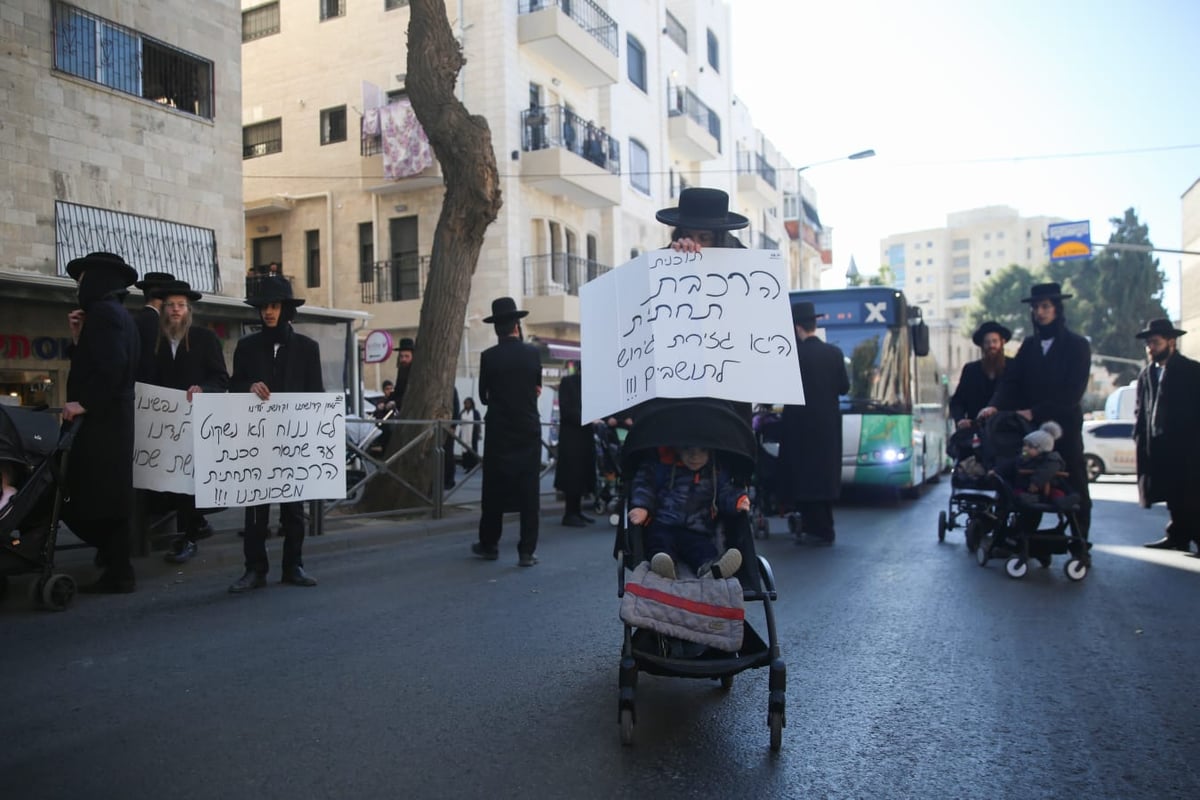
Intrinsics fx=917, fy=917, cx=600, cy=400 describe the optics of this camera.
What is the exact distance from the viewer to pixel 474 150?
1084cm

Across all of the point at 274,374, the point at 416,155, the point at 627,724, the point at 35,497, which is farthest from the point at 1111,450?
the point at 35,497

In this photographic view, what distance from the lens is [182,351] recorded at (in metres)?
7.08

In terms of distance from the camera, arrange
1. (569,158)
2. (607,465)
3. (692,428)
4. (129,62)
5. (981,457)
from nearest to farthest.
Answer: (692,428)
(981,457)
(607,465)
(129,62)
(569,158)

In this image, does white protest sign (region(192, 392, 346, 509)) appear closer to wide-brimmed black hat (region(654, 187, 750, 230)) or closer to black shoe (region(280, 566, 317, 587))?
black shoe (region(280, 566, 317, 587))

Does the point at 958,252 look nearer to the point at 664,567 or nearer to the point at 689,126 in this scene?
the point at 689,126

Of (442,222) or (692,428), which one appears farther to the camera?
(442,222)

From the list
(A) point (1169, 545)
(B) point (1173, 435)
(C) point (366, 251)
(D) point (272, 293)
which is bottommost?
(A) point (1169, 545)

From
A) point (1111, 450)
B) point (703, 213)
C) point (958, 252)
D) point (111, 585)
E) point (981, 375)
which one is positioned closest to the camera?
point (703, 213)

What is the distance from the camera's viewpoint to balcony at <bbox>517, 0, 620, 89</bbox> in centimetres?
2398

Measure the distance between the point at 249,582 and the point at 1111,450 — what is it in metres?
20.0

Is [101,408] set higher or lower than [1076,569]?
higher

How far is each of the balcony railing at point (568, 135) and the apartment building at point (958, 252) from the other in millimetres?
119747

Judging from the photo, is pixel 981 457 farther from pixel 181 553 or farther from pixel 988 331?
pixel 181 553

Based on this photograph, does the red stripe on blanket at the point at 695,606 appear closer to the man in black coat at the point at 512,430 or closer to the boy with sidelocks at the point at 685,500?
the boy with sidelocks at the point at 685,500
